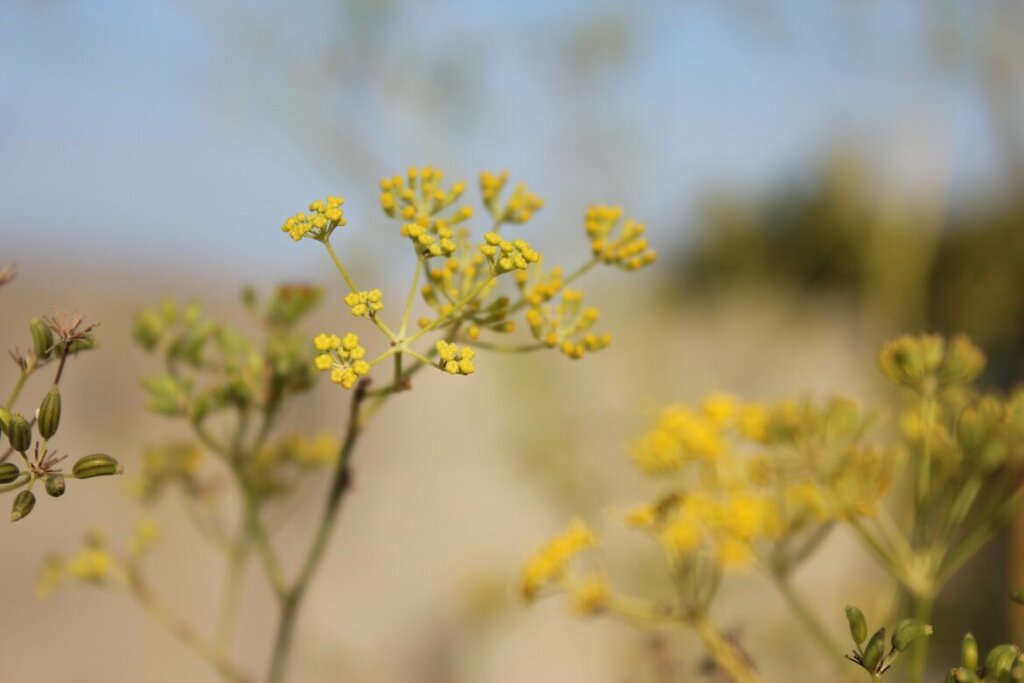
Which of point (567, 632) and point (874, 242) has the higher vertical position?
point (874, 242)

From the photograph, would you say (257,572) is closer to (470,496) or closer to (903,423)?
(470,496)

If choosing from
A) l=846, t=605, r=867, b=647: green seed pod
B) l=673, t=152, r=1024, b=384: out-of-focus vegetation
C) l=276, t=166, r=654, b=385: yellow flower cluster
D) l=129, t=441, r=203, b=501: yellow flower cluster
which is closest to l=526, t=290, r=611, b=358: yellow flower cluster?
l=276, t=166, r=654, b=385: yellow flower cluster

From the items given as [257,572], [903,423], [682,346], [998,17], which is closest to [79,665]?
[257,572]

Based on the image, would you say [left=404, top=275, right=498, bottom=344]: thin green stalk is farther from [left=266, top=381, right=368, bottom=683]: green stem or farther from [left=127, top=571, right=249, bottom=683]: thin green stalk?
[left=127, top=571, right=249, bottom=683]: thin green stalk

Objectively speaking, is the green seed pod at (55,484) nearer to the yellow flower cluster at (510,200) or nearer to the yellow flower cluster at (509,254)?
the yellow flower cluster at (509,254)

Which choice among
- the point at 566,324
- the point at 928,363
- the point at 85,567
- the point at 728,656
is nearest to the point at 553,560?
the point at 728,656
